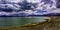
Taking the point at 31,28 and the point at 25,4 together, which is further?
the point at 25,4

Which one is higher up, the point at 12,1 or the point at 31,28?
the point at 12,1

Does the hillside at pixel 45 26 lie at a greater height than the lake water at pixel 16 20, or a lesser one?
lesser


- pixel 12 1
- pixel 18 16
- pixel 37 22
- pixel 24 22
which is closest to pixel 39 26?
pixel 37 22

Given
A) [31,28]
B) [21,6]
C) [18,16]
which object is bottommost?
[31,28]

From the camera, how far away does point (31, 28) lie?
4.30 feet

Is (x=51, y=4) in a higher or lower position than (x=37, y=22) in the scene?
higher

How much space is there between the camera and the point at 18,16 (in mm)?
1432

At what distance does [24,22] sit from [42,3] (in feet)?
1.00

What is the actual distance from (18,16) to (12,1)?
188 millimetres

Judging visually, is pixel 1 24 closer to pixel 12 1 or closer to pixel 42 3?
pixel 12 1

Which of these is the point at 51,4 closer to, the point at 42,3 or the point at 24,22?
the point at 42,3

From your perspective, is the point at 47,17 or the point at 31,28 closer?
the point at 31,28

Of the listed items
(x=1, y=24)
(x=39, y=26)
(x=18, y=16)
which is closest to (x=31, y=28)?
(x=39, y=26)

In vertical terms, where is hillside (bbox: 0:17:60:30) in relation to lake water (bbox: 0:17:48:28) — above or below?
below
